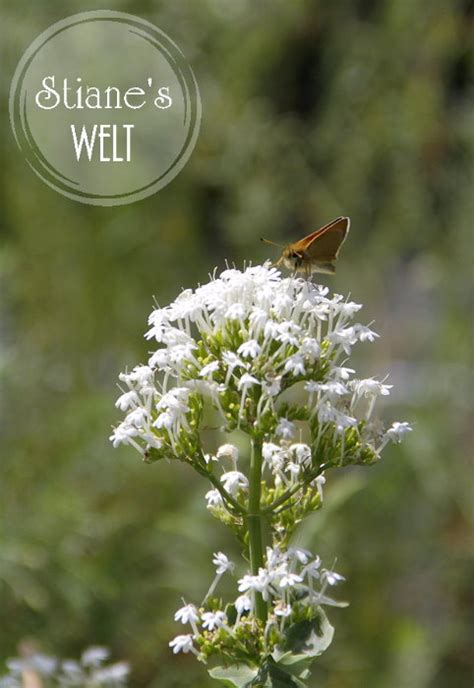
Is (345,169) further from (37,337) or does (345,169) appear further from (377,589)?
(377,589)

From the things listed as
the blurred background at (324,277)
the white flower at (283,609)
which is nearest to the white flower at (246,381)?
the white flower at (283,609)

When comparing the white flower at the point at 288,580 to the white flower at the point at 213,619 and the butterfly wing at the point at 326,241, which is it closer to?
the white flower at the point at 213,619

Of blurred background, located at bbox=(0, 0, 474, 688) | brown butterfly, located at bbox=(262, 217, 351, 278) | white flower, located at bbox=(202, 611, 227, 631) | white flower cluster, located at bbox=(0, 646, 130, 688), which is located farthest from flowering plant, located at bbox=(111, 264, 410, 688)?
blurred background, located at bbox=(0, 0, 474, 688)

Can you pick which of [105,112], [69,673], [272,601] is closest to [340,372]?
[272,601]

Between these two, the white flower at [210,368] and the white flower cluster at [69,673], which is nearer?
the white flower at [210,368]

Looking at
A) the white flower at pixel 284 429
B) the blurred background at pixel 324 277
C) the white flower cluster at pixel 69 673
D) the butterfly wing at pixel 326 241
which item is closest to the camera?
the white flower at pixel 284 429

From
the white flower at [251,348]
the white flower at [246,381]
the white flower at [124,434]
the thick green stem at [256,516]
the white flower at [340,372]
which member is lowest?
the thick green stem at [256,516]

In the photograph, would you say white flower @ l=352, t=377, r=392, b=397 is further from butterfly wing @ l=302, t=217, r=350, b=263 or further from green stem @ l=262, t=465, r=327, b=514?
butterfly wing @ l=302, t=217, r=350, b=263
